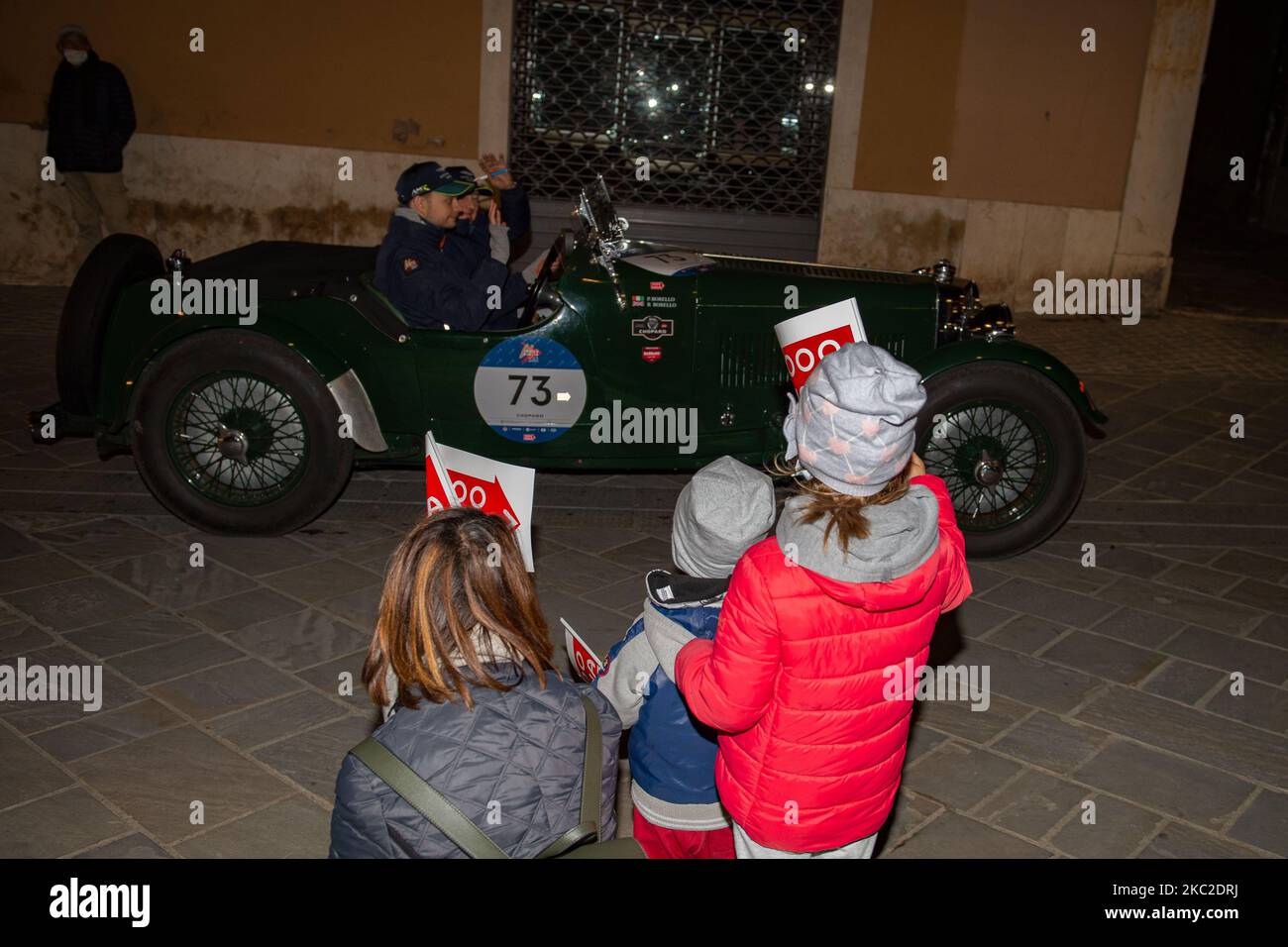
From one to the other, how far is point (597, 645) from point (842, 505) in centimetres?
242

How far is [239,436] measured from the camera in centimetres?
526

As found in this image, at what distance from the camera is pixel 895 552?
89.5 inches

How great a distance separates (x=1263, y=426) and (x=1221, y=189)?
13.0 meters

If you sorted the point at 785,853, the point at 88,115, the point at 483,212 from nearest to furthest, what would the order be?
the point at 785,853, the point at 483,212, the point at 88,115

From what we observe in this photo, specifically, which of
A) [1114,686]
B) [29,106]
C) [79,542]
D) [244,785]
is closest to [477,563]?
[244,785]

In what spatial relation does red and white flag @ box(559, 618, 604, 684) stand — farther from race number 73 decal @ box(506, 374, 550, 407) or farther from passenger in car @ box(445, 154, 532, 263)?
passenger in car @ box(445, 154, 532, 263)

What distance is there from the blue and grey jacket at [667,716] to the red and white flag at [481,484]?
730 millimetres

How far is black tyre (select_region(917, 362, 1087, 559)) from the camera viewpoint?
211 inches

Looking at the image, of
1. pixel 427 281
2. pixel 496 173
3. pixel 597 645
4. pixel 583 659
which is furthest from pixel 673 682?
pixel 496 173

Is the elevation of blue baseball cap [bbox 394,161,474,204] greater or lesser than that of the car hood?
greater

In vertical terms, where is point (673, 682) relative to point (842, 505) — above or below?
below

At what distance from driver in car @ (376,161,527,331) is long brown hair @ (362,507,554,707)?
3.15 m

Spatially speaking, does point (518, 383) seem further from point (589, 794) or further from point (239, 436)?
point (589, 794)

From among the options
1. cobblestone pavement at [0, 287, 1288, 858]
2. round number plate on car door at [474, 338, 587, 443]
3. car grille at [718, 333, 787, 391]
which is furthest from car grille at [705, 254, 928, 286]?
cobblestone pavement at [0, 287, 1288, 858]
